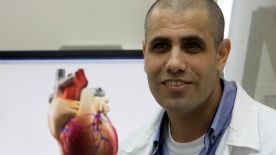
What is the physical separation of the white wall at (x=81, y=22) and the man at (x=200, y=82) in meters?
0.32

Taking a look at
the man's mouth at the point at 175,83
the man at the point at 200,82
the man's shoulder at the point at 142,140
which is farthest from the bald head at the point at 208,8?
the man's shoulder at the point at 142,140

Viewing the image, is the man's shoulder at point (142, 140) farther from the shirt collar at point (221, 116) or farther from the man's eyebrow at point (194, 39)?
the man's eyebrow at point (194, 39)

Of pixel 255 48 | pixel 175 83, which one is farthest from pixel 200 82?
pixel 255 48

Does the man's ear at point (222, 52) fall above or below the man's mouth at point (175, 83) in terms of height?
above

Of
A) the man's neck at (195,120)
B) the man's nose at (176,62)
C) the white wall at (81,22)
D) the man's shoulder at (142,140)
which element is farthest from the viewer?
the white wall at (81,22)

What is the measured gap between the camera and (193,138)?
3.71 ft

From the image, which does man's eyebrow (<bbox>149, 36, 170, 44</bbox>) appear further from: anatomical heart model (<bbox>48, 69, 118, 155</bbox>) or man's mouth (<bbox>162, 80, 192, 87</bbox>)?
anatomical heart model (<bbox>48, 69, 118, 155</bbox>)

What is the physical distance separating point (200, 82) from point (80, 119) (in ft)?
1.55

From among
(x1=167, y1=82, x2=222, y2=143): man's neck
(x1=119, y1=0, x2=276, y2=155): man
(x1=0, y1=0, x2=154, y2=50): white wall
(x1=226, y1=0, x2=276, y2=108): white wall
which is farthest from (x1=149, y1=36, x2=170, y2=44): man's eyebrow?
(x1=226, y1=0, x2=276, y2=108): white wall

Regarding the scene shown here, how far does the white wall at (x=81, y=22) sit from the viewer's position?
1.38m

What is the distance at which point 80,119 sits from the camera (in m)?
1.32

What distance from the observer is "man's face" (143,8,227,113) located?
0.99 meters

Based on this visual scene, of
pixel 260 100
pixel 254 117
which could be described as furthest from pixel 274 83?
pixel 254 117

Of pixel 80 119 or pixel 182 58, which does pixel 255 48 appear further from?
pixel 80 119
